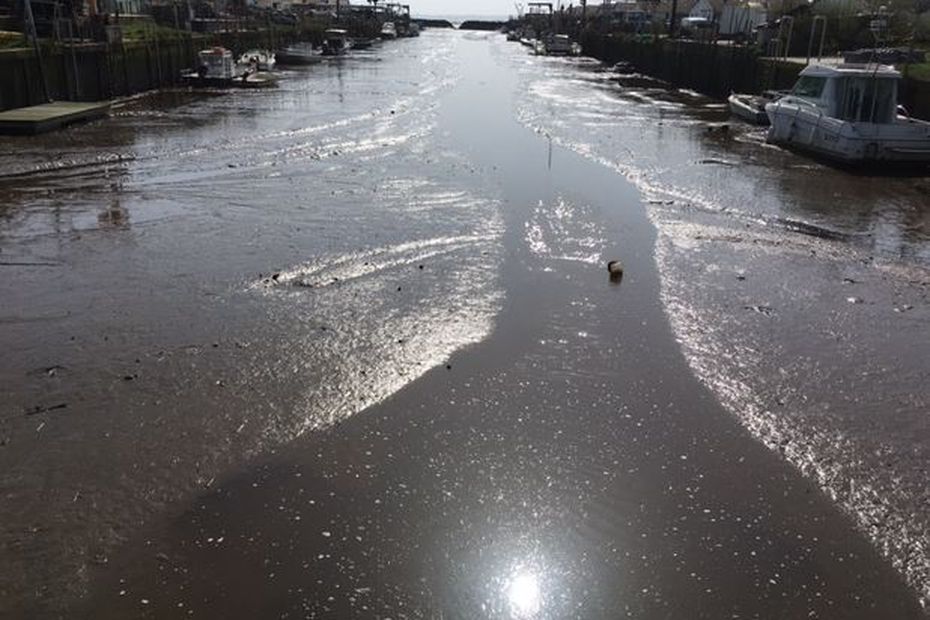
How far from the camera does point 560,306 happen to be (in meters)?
11.2

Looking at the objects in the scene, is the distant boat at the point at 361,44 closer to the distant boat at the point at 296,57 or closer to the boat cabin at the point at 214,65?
the distant boat at the point at 296,57

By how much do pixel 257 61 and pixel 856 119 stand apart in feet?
124

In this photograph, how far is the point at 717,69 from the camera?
43.2 meters

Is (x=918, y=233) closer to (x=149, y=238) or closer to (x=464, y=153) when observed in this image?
(x=464, y=153)

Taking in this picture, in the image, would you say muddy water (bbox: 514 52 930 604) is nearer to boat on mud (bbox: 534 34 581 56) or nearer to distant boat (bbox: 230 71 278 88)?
distant boat (bbox: 230 71 278 88)

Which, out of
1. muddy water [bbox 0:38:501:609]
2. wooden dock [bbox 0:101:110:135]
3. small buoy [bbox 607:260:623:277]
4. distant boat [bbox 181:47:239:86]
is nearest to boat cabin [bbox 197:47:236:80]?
distant boat [bbox 181:47:239:86]

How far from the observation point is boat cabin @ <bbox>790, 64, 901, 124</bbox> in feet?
70.6

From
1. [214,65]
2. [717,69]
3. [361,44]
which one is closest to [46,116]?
[214,65]

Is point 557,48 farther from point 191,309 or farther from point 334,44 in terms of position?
point 191,309

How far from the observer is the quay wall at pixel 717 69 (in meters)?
25.3

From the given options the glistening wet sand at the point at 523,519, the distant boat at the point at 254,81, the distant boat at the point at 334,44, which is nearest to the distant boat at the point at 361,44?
the distant boat at the point at 334,44

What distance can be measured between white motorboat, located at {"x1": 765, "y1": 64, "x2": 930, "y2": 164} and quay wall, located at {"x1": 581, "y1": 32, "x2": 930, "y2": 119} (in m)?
1.19

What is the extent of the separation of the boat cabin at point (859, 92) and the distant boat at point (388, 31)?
9160cm

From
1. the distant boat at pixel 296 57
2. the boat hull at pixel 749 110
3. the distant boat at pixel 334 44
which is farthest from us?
the distant boat at pixel 334 44
